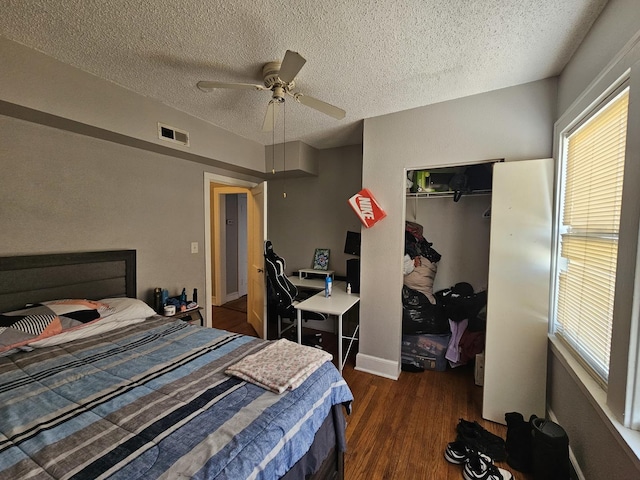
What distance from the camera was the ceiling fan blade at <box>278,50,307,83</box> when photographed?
1.32 meters

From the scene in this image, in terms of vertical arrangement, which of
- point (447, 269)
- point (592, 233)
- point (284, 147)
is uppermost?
point (284, 147)

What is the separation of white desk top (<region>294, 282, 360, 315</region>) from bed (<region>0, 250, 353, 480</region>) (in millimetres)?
861

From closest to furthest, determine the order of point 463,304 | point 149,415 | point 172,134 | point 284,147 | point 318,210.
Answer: point 149,415, point 172,134, point 463,304, point 284,147, point 318,210

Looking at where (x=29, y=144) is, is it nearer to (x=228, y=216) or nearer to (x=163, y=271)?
(x=163, y=271)

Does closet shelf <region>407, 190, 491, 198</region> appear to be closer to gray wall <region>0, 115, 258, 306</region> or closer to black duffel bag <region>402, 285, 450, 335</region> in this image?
black duffel bag <region>402, 285, 450, 335</region>

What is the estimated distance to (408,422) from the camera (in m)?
2.00

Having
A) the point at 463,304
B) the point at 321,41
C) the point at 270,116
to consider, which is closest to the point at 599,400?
the point at 463,304

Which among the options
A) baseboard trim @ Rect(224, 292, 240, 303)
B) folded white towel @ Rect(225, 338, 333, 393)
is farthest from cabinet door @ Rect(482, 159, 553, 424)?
baseboard trim @ Rect(224, 292, 240, 303)

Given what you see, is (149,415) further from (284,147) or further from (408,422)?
(284,147)

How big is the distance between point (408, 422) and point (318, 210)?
2.66m

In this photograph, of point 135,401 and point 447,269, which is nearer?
point 135,401

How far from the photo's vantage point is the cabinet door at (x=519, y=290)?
186 cm

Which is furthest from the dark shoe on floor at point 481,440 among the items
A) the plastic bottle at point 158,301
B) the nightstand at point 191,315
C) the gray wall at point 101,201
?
the gray wall at point 101,201

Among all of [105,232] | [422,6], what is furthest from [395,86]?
[105,232]
